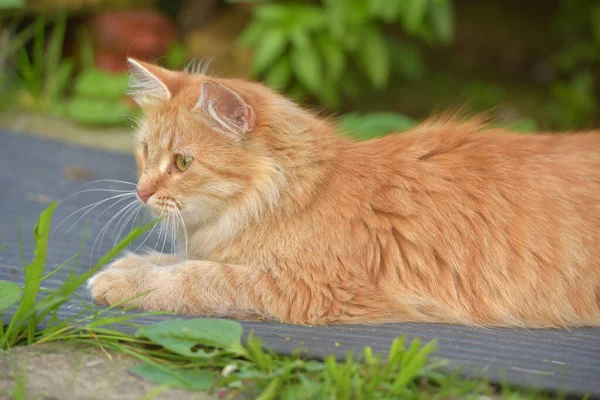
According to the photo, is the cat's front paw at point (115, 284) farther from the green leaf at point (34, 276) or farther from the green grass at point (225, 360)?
the green leaf at point (34, 276)

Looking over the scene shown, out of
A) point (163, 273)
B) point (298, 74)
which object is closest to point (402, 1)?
point (298, 74)

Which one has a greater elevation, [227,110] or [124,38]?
[124,38]

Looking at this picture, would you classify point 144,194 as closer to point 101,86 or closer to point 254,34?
point 254,34

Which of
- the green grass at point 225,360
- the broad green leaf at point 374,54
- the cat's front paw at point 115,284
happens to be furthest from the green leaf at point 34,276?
the broad green leaf at point 374,54

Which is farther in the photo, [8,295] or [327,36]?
[327,36]

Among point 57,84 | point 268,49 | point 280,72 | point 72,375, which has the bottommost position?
point 72,375

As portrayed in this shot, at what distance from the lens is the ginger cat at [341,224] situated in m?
2.65

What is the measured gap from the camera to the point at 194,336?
7.53 ft

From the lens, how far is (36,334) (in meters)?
2.40

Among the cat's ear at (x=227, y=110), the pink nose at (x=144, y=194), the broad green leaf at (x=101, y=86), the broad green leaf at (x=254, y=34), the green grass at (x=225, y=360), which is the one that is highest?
the broad green leaf at (x=254, y=34)

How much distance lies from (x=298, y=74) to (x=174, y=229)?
10.2ft

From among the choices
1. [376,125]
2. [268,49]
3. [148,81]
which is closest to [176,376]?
[148,81]

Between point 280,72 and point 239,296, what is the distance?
3429 mm

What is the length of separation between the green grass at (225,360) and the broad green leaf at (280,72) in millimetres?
3556
